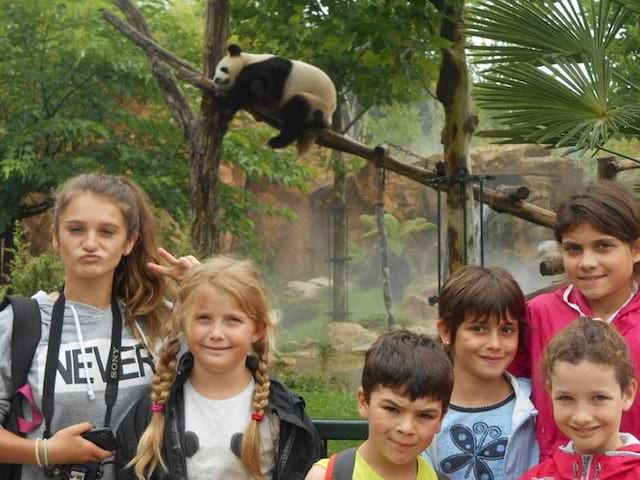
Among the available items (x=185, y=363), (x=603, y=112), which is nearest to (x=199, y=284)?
(x=185, y=363)

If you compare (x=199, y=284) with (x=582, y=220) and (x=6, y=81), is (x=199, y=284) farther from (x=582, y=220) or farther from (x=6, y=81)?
(x=6, y=81)

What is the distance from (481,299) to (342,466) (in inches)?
21.7

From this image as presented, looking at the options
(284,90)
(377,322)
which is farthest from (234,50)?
(377,322)

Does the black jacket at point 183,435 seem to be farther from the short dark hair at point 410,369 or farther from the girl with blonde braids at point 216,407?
the short dark hair at point 410,369

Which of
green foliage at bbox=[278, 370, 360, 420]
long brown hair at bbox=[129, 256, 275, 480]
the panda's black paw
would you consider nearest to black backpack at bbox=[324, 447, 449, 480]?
long brown hair at bbox=[129, 256, 275, 480]

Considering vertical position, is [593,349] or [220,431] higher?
[593,349]

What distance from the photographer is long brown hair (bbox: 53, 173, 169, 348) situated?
215cm

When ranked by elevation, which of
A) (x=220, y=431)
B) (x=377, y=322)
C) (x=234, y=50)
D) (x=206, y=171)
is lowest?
(x=377, y=322)

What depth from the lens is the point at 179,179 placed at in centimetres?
1020

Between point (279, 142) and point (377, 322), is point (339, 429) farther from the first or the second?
point (377, 322)

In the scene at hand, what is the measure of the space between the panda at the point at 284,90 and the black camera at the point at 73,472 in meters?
6.46

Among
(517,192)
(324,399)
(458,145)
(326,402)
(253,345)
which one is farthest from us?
(324,399)

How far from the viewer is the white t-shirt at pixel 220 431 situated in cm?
192

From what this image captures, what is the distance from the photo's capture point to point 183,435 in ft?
6.33
